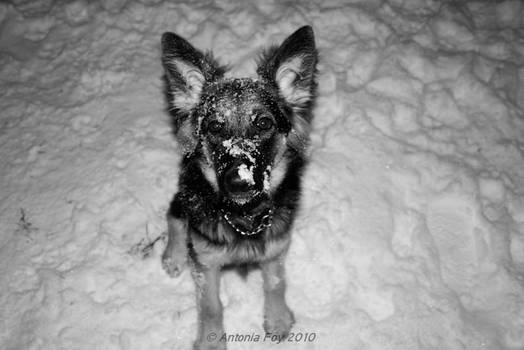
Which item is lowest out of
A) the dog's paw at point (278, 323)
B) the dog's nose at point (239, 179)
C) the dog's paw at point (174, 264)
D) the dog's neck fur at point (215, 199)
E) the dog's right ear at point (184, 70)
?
the dog's paw at point (278, 323)

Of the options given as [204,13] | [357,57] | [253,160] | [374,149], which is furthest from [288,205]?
[204,13]

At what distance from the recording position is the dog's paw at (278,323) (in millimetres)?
3465

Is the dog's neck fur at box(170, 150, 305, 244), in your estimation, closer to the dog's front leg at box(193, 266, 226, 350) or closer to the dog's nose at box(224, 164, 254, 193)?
the dog's nose at box(224, 164, 254, 193)

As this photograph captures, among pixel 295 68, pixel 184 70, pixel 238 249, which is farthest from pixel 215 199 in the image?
pixel 295 68

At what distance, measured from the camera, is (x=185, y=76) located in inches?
124

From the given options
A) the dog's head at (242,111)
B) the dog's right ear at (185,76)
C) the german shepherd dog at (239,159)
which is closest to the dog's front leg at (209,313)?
the german shepherd dog at (239,159)

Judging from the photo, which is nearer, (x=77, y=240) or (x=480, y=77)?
(x=77, y=240)

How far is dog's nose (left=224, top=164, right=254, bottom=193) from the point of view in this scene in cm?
265

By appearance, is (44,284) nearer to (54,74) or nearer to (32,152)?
(32,152)

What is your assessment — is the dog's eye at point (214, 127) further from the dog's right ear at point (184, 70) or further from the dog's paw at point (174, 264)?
the dog's paw at point (174, 264)

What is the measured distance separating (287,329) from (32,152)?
387 cm

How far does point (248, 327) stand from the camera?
3.55 metres

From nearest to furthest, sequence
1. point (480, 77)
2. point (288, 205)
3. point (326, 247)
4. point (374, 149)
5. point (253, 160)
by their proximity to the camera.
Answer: point (253, 160)
point (288, 205)
point (326, 247)
point (374, 149)
point (480, 77)

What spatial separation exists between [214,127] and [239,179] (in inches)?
24.7
